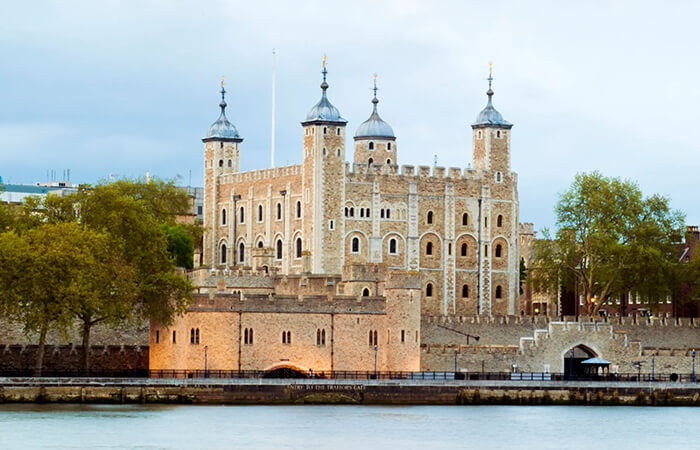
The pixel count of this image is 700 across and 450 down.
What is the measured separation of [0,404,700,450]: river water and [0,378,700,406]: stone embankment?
1.46 feet

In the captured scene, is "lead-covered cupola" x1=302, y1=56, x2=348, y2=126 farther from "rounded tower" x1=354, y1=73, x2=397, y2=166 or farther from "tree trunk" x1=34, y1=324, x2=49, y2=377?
"tree trunk" x1=34, y1=324, x2=49, y2=377

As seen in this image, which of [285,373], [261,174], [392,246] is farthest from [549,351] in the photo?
[261,174]

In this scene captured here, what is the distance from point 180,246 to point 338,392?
3064 cm

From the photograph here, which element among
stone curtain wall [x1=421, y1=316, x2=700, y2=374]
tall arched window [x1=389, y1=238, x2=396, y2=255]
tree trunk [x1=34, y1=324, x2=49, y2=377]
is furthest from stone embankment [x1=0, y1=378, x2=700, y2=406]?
tall arched window [x1=389, y1=238, x2=396, y2=255]

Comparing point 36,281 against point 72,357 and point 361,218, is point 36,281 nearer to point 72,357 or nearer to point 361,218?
point 72,357

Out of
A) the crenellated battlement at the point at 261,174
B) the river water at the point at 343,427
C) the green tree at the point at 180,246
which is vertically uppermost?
the crenellated battlement at the point at 261,174

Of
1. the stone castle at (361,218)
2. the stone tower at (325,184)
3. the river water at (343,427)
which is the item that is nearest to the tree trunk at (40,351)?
the river water at (343,427)

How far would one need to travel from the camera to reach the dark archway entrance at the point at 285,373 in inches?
3317

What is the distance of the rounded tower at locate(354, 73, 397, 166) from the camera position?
11881cm

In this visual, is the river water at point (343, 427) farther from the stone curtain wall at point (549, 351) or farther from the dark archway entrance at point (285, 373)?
the stone curtain wall at point (549, 351)

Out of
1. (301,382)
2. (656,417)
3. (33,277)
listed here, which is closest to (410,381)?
(301,382)

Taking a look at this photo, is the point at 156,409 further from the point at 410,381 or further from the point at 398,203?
the point at 398,203

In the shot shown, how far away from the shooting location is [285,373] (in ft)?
277

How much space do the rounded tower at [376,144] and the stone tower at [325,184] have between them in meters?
9.20
